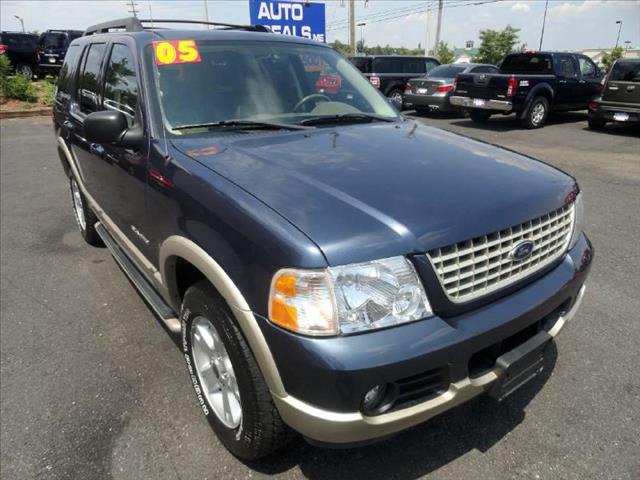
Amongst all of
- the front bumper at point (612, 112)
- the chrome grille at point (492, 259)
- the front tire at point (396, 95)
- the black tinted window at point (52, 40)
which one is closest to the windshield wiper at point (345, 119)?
the chrome grille at point (492, 259)

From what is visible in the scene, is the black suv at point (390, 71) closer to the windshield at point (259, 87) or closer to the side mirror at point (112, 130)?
the windshield at point (259, 87)

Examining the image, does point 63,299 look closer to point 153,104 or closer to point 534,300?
point 153,104

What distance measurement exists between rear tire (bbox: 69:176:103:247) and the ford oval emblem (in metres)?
3.80

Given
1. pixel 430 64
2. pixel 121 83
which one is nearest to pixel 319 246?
pixel 121 83

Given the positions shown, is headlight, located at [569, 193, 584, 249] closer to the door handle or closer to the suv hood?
the suv hood

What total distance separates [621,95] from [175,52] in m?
11.2

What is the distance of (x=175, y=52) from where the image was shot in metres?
2.76

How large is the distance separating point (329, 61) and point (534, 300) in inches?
90.9

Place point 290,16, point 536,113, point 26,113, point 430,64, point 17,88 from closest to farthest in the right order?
point 290,16 → point 536,113 → point 26,113 → point 17,88 → point 430,64

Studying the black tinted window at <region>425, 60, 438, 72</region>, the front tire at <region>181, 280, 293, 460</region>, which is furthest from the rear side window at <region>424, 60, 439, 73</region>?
the front tire at <region>181, 280, 293, 460</region>

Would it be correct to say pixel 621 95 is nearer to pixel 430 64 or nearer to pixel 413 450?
pixel 430 64

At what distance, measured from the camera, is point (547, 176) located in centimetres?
227

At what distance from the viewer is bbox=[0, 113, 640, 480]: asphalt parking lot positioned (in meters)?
2.14

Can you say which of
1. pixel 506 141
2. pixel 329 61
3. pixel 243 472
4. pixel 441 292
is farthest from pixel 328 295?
pixel 506 141
